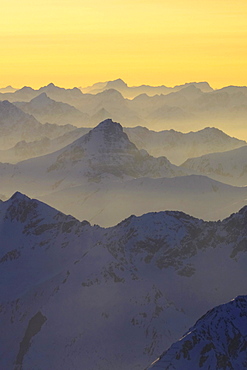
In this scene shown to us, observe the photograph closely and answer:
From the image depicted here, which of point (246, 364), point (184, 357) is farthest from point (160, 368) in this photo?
point (246, 364)

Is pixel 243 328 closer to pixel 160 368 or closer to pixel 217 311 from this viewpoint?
pixel 217 311

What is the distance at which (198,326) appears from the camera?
6147 inches

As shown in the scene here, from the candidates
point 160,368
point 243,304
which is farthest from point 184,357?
point 243,304

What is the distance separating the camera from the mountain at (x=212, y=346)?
150 metres

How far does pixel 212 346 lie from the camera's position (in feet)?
499

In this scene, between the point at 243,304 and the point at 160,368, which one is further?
the point at 243,304

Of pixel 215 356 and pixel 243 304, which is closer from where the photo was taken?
pixel 215 356

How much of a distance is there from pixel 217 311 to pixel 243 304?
271 inches

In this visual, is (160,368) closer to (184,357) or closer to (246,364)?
(184,357)

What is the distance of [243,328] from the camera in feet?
513

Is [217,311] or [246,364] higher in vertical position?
[217,311]

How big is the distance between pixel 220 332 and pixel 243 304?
10.3 m

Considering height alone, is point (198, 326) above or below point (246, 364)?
above

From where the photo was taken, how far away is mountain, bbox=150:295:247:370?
150375 millimetres
